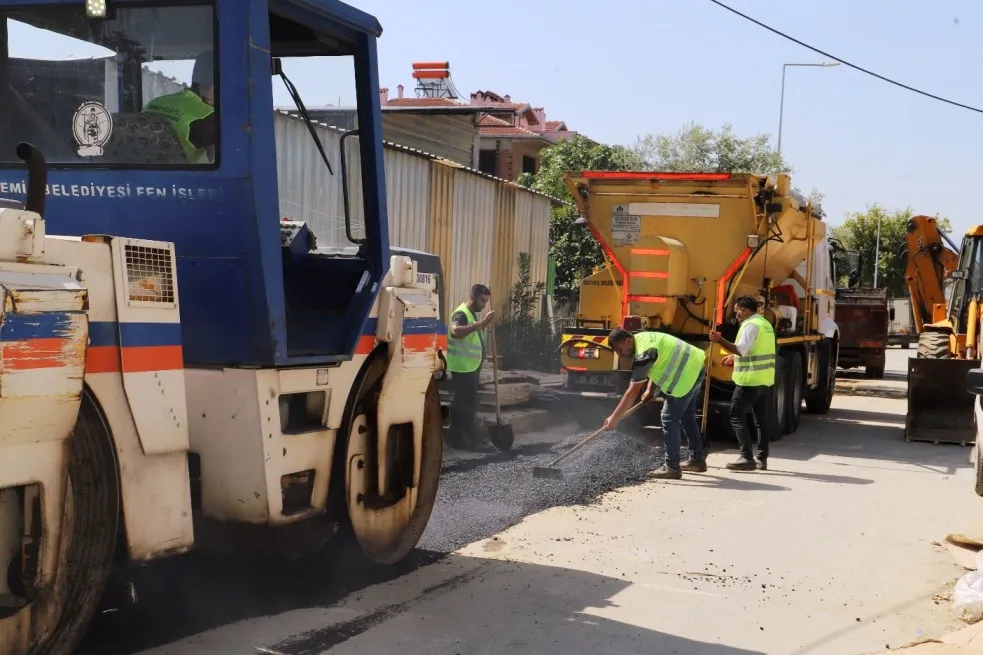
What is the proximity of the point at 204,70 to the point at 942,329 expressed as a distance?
13.2 metres

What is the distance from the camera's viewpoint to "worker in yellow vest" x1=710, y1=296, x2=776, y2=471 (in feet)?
35.0

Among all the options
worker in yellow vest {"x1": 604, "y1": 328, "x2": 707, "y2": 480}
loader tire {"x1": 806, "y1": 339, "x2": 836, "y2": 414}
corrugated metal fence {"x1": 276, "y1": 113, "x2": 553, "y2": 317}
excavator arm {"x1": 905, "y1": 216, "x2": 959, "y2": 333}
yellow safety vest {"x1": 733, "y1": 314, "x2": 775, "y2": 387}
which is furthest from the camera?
excavator arm {"x1": 905, "y1": 216, "x2": 959, "y2": 333}

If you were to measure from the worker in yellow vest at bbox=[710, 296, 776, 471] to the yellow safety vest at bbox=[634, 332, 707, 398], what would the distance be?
95cm

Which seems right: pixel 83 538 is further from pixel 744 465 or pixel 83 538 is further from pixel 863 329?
pixel 863 329

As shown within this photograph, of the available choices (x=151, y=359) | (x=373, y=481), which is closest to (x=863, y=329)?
(x=373, y=481)

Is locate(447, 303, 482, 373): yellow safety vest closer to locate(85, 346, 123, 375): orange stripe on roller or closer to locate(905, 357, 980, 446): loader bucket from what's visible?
locate(905, 357, 980, 446): loader bucket

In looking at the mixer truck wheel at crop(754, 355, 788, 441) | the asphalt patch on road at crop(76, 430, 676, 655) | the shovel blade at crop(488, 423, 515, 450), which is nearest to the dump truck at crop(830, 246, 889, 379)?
the mixer truck wheel at crop(754, 355, 788, 441)

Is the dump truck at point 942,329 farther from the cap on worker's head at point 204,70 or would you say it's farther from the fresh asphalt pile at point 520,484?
the cap on worker's head at point 204,70

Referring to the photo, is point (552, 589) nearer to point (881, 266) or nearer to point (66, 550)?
point (66, 550)

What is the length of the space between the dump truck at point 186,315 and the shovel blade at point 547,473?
9.47 feet

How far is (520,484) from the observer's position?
875cm

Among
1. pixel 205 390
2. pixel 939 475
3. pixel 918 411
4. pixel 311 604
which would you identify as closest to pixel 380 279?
pixel 205 390

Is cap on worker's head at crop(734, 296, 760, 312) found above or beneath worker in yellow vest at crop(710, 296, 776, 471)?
above

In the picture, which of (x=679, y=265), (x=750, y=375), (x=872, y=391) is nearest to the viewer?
(x=750, y=375)
